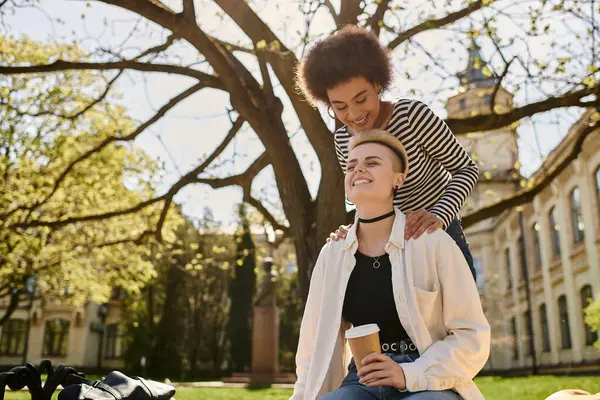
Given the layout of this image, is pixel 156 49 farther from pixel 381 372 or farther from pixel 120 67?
pixel 381 372

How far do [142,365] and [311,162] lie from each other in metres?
24.2

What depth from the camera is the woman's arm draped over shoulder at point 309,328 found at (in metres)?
2.43

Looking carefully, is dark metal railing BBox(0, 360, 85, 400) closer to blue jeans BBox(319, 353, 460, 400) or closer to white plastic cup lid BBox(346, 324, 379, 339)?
blue jeans BBox(319, 353, 460, 400)

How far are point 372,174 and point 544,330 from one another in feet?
93.1

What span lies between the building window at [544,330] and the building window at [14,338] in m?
33.8

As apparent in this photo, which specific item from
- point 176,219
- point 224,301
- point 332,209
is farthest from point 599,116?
point 224,301

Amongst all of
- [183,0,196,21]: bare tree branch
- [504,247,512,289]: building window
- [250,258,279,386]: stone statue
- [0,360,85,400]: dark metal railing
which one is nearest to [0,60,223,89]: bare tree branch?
[183,0,196,21]: bare tree branch

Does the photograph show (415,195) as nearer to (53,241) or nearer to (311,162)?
(311,162)

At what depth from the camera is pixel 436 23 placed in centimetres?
693

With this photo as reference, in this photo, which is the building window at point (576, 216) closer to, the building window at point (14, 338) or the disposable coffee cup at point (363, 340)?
the disposable coffee cup at point (363, 340)

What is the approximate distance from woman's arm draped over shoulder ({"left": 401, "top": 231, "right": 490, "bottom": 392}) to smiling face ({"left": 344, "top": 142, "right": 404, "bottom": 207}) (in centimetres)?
31

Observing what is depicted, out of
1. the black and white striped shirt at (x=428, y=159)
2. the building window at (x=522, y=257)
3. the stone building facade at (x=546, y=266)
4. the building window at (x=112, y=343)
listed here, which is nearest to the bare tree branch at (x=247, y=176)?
the stone building facade at (x=546, y=266)

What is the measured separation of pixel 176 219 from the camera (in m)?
13.9

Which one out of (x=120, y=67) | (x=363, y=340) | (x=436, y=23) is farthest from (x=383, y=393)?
(x=436, y=23)
